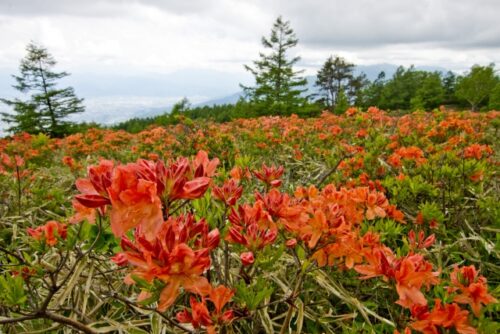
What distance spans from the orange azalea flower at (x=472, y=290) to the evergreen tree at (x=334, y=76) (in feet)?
187

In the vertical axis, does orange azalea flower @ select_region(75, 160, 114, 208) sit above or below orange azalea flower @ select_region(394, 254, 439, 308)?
above

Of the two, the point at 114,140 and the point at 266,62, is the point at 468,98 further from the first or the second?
the point at 114,140

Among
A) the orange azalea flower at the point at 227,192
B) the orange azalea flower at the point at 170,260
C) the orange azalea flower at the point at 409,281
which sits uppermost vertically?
the orange azalea flower at the point at 227,192

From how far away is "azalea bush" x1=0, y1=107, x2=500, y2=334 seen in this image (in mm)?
831

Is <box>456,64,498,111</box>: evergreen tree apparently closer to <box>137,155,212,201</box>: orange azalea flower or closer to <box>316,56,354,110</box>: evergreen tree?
<box>316,56,354,110</box>: evergreen tree

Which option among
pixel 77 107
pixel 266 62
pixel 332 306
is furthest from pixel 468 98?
pixel 332 306

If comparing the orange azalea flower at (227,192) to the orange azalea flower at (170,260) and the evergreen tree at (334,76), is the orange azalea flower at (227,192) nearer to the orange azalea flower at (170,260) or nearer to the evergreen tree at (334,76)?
the orange azalea flower at (170,260)

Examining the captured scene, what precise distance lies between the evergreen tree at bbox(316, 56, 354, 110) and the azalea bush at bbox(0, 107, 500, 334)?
5595 centimetres

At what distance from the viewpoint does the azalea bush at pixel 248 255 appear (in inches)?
32.7

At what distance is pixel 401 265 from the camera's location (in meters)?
1.00

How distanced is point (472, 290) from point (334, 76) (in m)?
59.6

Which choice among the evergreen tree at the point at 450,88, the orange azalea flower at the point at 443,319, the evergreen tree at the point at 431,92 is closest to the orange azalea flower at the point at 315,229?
the orange azalea flower at the point at 443,319

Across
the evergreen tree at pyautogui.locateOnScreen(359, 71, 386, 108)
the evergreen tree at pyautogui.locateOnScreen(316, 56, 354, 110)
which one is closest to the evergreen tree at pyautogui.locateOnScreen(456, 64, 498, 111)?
the evergreen tree at pyautogui.locateOnScreen(359, 71, 386, 108)

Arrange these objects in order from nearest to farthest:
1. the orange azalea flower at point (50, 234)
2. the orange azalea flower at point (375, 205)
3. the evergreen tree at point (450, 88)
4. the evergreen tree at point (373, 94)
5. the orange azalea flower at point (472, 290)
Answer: the orange azalea flower at point (472, 290) → the orange azalea flower at point (50, 234) → the orange azalea flower at point (375, 205) → the evergreen tree at point (373, 94) → the evergreen tree at point (450, 88)
